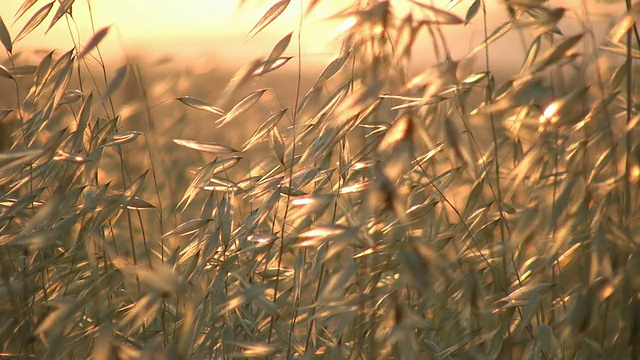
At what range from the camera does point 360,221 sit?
86cm

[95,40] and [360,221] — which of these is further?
[95,40]

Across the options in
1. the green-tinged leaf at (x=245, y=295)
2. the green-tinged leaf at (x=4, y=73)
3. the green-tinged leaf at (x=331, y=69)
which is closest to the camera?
the green-tinged leaf at (x=245, y=295)

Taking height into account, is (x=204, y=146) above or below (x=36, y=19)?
below

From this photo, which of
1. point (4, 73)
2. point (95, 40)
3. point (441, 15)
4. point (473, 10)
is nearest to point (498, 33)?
point (473, 10)

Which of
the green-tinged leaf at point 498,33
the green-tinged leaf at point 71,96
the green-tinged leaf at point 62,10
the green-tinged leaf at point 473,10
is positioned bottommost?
the green-tinged leaf at point 71,96

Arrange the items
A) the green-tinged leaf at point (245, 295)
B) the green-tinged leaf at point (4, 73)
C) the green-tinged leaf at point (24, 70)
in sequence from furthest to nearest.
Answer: the green-tinged leaf at point (24, 70) < the green-tinged leaf at point (4, 73) < the green-tinged leaf at point (245, 295)

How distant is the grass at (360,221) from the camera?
3.09ft

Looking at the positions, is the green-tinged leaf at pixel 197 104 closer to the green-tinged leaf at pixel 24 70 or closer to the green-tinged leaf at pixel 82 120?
the green-tinged leaf at pixel 82 120

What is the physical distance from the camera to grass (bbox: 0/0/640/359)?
941mm

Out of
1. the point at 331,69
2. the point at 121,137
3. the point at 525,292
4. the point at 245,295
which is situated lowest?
the point at 525,292

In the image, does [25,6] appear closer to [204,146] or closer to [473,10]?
[204,146]

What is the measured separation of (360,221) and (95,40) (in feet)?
1.81

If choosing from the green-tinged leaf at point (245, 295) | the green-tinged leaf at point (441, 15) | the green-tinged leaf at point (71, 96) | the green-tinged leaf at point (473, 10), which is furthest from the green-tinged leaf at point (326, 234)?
the green-tinged leaf at point (71, 96)

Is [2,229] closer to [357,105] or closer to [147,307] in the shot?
[147,307]
